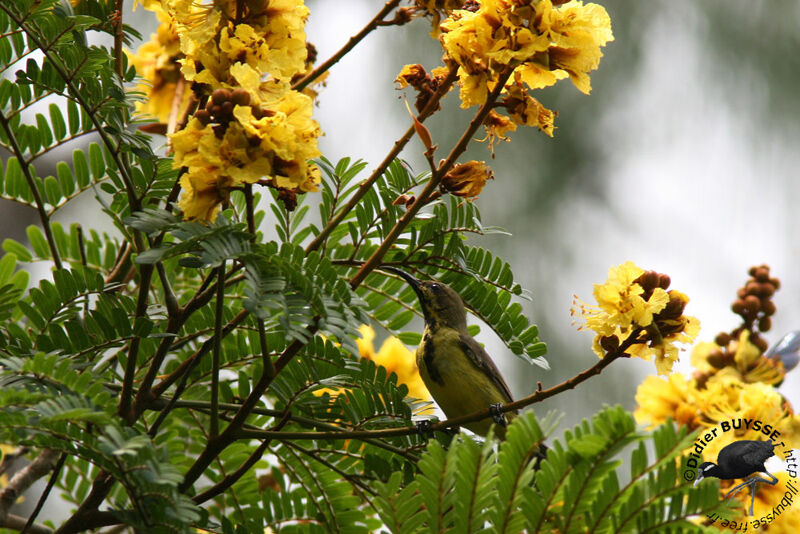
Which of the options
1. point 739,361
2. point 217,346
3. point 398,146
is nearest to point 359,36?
point 398,146

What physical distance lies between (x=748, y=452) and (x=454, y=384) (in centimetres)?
63

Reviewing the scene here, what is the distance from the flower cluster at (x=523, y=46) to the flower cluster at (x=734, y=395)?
2.23 feet

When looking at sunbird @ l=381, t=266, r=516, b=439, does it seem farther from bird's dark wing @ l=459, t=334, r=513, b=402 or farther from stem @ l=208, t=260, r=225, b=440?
stem @ l=208, t=260, r=225, b=440

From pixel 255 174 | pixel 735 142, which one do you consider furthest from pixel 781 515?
pixel 735 142

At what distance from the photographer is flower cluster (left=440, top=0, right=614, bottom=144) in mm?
1031

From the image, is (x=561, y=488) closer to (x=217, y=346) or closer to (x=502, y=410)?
(x=502, y=410)

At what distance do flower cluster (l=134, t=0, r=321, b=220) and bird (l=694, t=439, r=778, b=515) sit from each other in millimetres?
865

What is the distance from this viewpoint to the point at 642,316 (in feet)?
3.41

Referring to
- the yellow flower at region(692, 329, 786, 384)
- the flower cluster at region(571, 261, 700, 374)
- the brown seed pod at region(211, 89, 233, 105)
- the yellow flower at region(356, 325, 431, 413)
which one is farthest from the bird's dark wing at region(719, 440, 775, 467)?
the brown seed pod at region(211, 89, 233, 105)

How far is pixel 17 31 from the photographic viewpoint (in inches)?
48.3

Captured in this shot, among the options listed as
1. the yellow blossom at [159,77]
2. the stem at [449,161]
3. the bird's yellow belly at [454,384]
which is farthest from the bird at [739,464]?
the yellow blossom at [159,77]

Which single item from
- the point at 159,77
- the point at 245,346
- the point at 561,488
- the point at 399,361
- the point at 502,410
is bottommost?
the point at 561,488

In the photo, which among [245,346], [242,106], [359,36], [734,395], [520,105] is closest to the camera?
[242,106]

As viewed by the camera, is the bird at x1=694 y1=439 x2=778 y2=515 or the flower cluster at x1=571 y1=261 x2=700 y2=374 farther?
the bird at x1=694 y1=439 x2=778 y2=515
